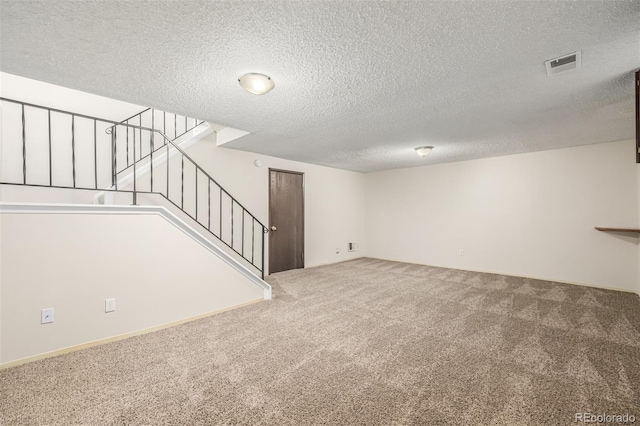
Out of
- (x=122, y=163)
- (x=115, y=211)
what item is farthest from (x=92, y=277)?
(x=122, y=163)

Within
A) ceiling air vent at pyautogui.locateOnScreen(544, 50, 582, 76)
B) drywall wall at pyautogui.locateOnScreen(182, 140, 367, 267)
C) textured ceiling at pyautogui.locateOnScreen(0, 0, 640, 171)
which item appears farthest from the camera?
drywall wall at pyautogui.locateOnScreen(182, 140, 367, 267)

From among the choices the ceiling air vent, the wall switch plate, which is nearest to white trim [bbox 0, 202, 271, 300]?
the wall switch plate

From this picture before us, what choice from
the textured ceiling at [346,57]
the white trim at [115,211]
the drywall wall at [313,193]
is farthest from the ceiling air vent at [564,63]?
the drywall wall at [313,193]

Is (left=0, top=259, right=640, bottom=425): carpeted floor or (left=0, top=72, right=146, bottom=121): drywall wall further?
(left=0, top=72, right=146, bottom=121): drywall wall

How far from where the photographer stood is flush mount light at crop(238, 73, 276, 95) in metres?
2.24

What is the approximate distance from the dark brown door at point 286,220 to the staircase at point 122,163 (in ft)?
1.50

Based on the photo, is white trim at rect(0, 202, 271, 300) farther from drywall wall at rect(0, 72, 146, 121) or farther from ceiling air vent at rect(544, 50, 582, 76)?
ceiling air vent at rect(544, 50, 582, 76)

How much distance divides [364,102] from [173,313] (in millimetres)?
3254

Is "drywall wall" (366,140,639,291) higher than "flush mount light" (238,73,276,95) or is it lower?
lower

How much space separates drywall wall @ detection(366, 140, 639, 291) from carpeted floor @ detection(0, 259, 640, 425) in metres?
1.14

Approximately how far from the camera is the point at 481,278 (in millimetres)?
5043

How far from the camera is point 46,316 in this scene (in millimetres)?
2299

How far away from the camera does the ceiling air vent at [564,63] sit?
197 centimetres

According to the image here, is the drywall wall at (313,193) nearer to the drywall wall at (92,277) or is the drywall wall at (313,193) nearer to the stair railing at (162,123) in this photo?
the stair railing at (162,123)
